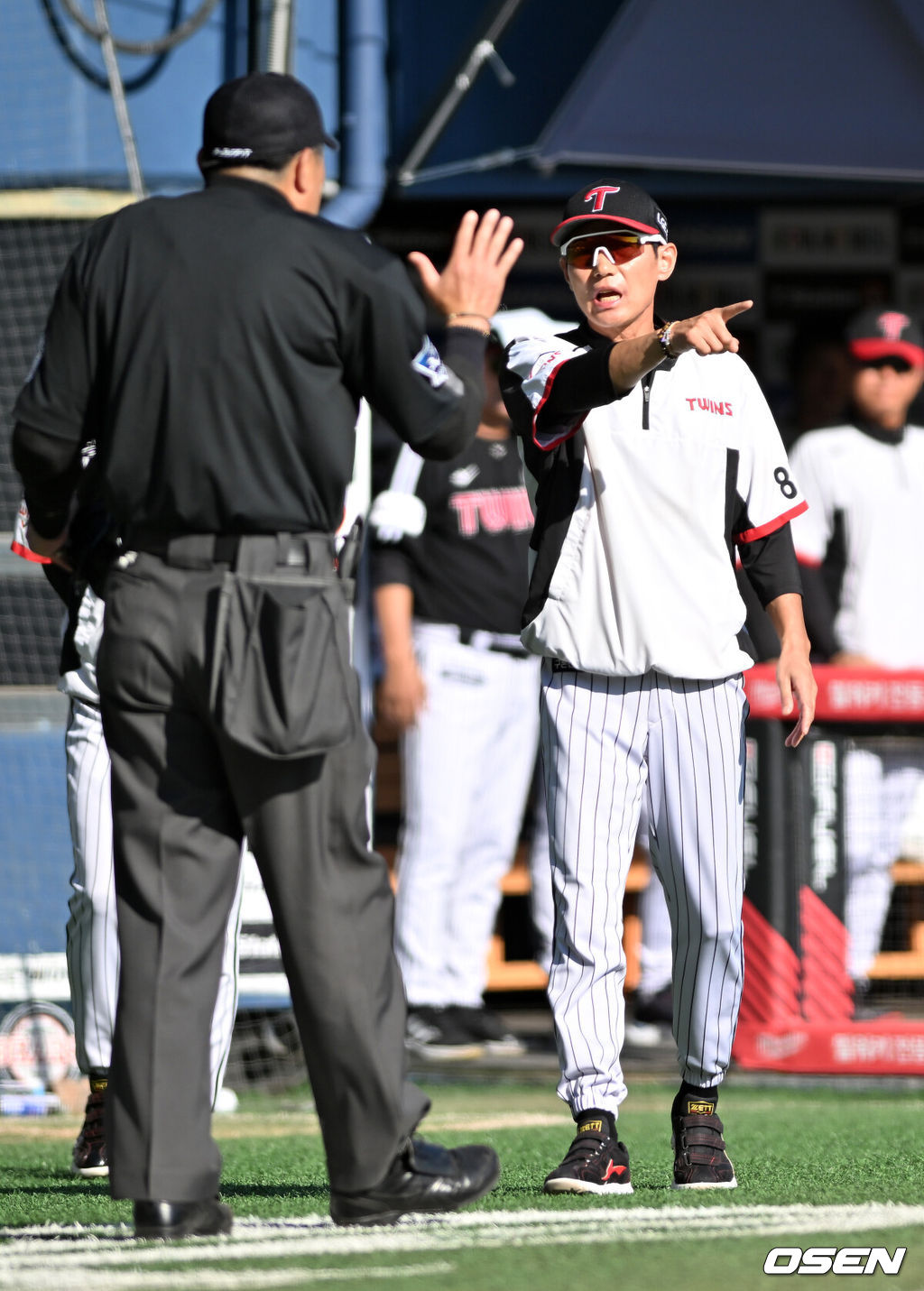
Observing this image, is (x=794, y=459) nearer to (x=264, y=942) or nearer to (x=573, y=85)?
(x=573, y=85)

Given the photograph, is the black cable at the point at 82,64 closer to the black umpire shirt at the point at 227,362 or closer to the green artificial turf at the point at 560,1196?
the green artificial turf at the point at 560,1196

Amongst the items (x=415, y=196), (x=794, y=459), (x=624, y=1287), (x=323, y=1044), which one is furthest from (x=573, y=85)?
(x=624, y=1287)

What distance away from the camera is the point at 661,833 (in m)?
4.22

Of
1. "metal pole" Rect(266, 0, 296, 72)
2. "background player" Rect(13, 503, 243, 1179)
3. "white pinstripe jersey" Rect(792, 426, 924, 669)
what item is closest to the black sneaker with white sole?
"white pinstripe jersey" Rect(792, 426, 924, 669)

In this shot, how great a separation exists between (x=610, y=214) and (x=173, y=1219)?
2.23 m

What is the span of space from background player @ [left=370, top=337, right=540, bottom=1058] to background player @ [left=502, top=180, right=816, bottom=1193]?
3.10 metres

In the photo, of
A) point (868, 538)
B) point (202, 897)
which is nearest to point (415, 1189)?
point (202, 897)

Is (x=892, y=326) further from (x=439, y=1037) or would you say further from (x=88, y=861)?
(x=88, y=861)

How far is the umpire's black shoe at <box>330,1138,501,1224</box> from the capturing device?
130 inches

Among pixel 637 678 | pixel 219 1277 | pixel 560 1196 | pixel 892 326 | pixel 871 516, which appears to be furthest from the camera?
pixel 892 326

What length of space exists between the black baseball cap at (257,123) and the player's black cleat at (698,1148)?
2083 mm

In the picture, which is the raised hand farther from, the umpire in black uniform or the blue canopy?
the blue canopy

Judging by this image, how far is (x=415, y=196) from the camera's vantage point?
7.80 m

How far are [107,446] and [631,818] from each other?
4.81 feet
